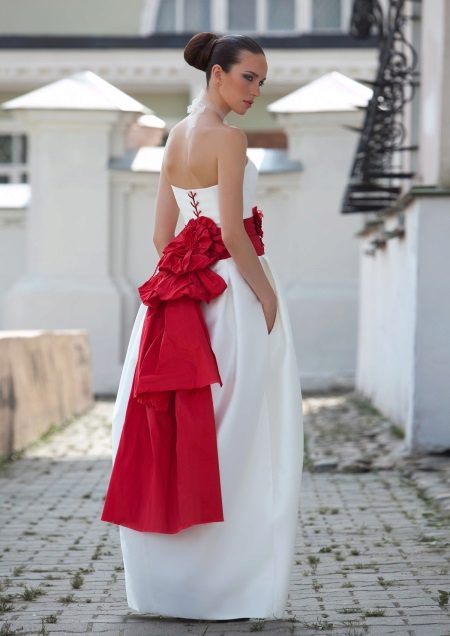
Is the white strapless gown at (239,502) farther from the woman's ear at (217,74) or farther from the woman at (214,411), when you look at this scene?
the woman's ear at (217,74)

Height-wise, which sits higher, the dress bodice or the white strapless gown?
the dress bodice

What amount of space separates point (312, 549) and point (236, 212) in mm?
2106

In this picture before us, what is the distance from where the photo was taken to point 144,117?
1639 cm

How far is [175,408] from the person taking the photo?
4.69m

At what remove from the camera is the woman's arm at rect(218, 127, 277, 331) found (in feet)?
15.0

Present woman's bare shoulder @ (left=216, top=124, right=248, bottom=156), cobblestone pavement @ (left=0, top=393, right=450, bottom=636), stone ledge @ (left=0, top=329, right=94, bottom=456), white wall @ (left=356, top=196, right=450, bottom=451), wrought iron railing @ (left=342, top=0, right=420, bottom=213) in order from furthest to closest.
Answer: wrought iron railing @ (left=342, top=0, right=420, bottom=213)
stone ledge @ (left=0, top=329, right=94, bottom=456)
white wall @ (left=356, top=196, right=450, bottom=451)
cobblestone pavement @ (left=0, top=393, right=450, bottom=636)
woman's bare shoulder @ (left=216, top=124, right=248, bottom=156)

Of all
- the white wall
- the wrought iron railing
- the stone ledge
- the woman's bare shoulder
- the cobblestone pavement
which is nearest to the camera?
the woman's bare shoulder

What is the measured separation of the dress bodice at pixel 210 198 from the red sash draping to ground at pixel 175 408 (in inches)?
1.2

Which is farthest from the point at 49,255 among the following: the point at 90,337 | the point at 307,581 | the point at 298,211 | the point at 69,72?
the point at 307,581

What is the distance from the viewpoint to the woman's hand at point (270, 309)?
4.74m

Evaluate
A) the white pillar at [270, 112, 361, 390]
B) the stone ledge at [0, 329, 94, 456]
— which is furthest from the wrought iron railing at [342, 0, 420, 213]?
the white pillar at [270, 112, 361, 390]

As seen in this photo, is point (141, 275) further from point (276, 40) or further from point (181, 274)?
point (181, 274)

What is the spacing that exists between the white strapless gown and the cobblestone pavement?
98mm

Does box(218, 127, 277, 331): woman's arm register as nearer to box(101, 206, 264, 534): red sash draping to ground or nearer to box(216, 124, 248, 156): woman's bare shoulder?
box(216, 124, 248, 156): woman's bare shoulder
